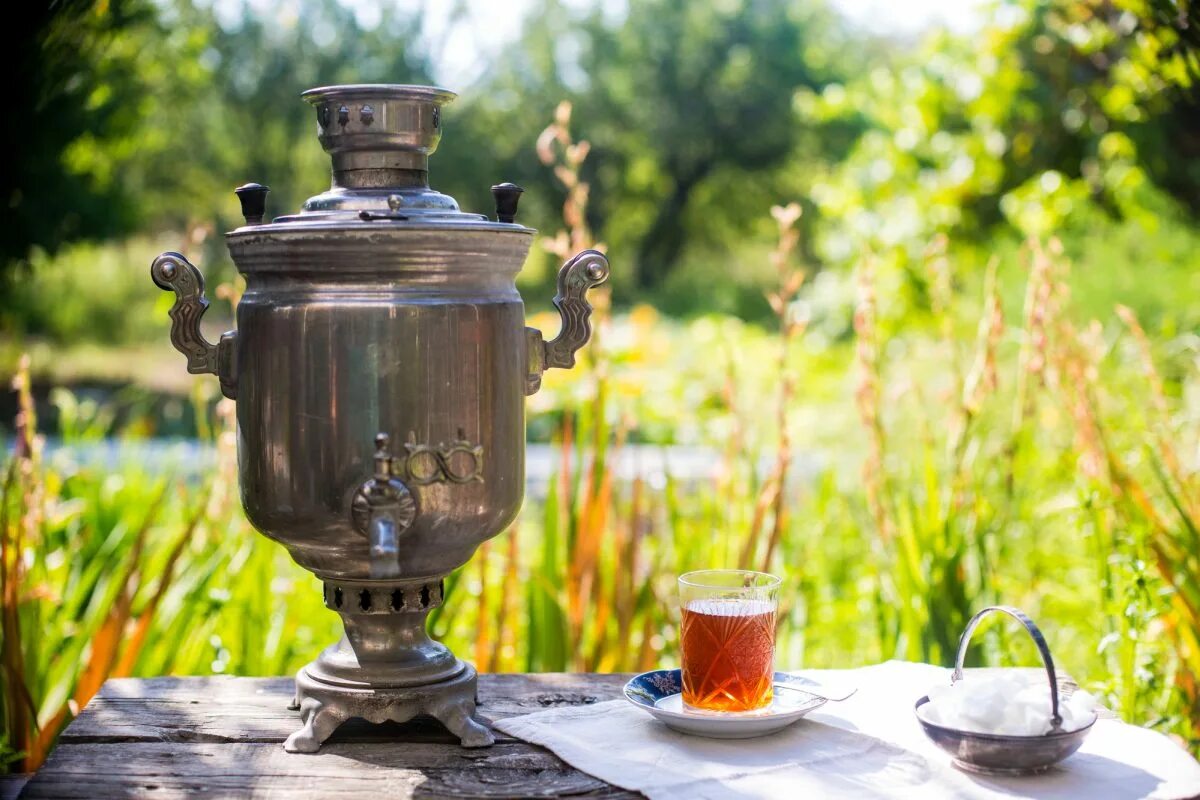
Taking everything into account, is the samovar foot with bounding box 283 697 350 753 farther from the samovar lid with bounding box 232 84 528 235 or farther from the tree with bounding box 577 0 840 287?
the tree with bounding box 577 0 840 287

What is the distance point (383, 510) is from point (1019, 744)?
78cm

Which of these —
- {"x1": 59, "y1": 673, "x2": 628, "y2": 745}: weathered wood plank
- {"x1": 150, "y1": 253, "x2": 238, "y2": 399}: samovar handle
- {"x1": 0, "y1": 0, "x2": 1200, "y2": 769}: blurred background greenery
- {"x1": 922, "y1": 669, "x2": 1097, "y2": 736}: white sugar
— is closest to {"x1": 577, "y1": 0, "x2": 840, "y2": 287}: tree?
{"x1": 0, "y1": 0, "x2": 1200, "y2": 769}: blurred background greenery

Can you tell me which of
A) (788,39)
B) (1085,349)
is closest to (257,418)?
(1085,349)

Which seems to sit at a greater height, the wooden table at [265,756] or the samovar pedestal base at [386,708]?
the samovar pedestal base at [386,708]

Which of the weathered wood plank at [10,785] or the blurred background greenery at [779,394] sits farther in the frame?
the blurred background greenery at [779,394]

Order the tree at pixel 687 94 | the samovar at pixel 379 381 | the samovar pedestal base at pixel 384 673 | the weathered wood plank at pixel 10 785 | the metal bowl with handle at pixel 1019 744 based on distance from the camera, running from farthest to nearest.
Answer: the tree at pixel 687 94
the weathered wood plank at pixel 10 785
the samovar pedestal base at pixel 384 673
the samovar at pixel 379 381
the metal bowl with handle at pixel 1019 744

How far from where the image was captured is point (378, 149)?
5.41 ft

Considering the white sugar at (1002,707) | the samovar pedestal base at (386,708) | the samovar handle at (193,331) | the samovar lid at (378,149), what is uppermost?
the samovar lid at (378,149)

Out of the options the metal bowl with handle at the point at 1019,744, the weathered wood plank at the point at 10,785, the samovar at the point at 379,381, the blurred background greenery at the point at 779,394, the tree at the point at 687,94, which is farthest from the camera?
the tree at the point at 687,94

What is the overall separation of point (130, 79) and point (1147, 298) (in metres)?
4.13

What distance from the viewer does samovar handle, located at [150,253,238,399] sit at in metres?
1.65

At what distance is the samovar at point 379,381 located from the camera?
5.03 feet

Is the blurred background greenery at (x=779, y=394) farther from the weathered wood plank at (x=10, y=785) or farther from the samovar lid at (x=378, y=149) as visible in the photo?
the samovar lid at (x=378, y=149)

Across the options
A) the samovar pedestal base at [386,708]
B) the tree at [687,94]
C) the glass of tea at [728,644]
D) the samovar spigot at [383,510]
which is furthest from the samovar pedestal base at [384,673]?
the tree at [687,94]
